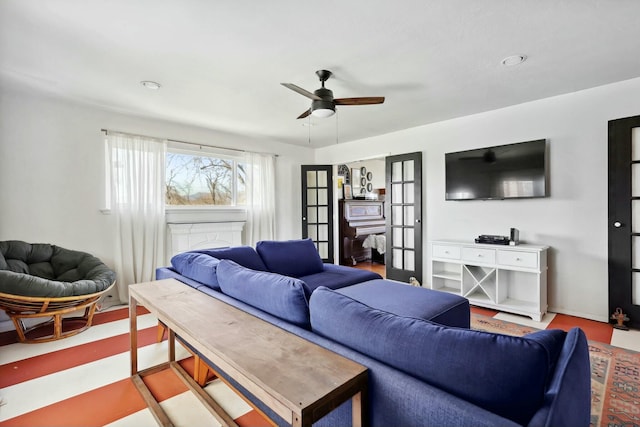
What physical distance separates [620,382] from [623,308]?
134 cm

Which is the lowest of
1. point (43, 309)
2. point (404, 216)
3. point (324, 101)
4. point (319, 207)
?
point (43, 309)

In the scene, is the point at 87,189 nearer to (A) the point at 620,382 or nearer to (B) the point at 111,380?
(B) the point at 111,380

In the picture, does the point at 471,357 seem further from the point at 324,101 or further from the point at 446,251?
the point at 446,251

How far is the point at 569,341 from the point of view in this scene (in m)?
0.87

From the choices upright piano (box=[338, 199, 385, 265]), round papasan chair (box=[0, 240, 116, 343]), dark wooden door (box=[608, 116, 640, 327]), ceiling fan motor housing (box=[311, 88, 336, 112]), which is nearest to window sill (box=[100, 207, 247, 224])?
round papasan chair (box=[0, 240, 116, 343])

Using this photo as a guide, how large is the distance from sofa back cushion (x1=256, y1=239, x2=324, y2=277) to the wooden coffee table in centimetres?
144

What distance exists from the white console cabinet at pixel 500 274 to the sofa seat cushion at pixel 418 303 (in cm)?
126

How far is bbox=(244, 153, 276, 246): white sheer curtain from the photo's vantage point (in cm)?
499

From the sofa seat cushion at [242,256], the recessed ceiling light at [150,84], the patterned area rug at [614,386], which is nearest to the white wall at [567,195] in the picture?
the patterned area rug at [614,386]

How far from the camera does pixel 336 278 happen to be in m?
3.06

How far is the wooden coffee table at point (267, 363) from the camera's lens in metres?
0.84

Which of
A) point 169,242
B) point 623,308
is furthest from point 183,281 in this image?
point 623,308

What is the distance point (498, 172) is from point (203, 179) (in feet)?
13.2

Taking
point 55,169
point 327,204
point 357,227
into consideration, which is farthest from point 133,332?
point 357,227
